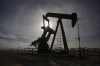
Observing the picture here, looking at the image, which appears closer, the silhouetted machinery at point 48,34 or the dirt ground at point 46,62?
the dirt ground at point 46,62

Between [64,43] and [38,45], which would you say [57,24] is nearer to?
[64,43]

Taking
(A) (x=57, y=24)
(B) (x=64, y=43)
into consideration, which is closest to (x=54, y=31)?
(A) (x=57, y=24)

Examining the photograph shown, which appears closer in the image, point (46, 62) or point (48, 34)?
point (46, 62)

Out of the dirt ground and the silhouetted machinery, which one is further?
the silhouetted machinery

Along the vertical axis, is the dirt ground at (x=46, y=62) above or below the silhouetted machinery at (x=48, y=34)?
below

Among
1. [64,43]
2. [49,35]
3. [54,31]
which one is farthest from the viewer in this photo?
[49,35]

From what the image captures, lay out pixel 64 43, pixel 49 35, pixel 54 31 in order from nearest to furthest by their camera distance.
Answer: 1. pixel 64 43
2. pixel 54 31
3. pixel 49 35

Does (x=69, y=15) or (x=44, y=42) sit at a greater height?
(x=69, y=15)

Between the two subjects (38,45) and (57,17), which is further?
(38,45)

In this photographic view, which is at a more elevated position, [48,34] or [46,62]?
[48,34]

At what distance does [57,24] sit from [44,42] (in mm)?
3931

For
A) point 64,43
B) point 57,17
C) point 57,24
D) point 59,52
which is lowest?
point 59,52

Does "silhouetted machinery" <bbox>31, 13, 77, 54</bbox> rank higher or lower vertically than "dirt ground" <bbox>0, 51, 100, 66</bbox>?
higher

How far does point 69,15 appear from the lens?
18453 mm
